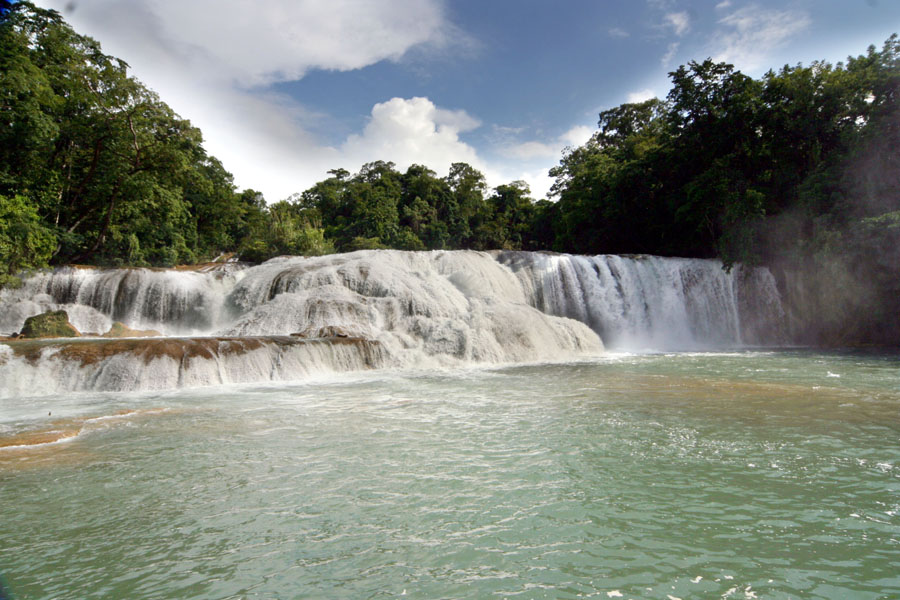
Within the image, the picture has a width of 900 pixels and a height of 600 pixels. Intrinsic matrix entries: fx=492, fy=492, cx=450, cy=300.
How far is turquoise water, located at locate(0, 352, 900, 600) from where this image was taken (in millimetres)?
2619

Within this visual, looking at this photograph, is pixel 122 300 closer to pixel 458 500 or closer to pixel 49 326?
pixel 49 326

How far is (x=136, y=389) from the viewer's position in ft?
27.8

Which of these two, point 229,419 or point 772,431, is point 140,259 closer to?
point 229,419

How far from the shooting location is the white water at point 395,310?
9.12m

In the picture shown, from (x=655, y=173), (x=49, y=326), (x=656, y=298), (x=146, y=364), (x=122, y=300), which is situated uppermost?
(x=655, y=173)

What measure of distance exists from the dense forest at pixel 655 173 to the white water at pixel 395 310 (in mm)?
1804

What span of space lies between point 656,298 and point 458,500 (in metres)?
17.1

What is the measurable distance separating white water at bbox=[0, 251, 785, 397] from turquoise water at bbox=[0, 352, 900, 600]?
7.39 feet

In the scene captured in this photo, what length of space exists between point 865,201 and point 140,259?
89.2ft

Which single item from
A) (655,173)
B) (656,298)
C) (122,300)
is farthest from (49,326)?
(655,173)

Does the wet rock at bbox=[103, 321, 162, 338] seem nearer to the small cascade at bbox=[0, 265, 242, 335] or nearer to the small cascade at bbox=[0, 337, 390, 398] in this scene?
the small cascade at bbox=[0, 265, 242, 335]

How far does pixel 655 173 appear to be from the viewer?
998 inches

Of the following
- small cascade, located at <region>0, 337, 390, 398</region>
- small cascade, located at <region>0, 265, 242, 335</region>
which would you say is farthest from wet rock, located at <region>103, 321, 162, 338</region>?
small cascade, located at <region>0, 337, 390, 398</region>

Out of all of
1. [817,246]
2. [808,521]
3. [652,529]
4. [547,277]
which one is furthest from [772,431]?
[817,246]
